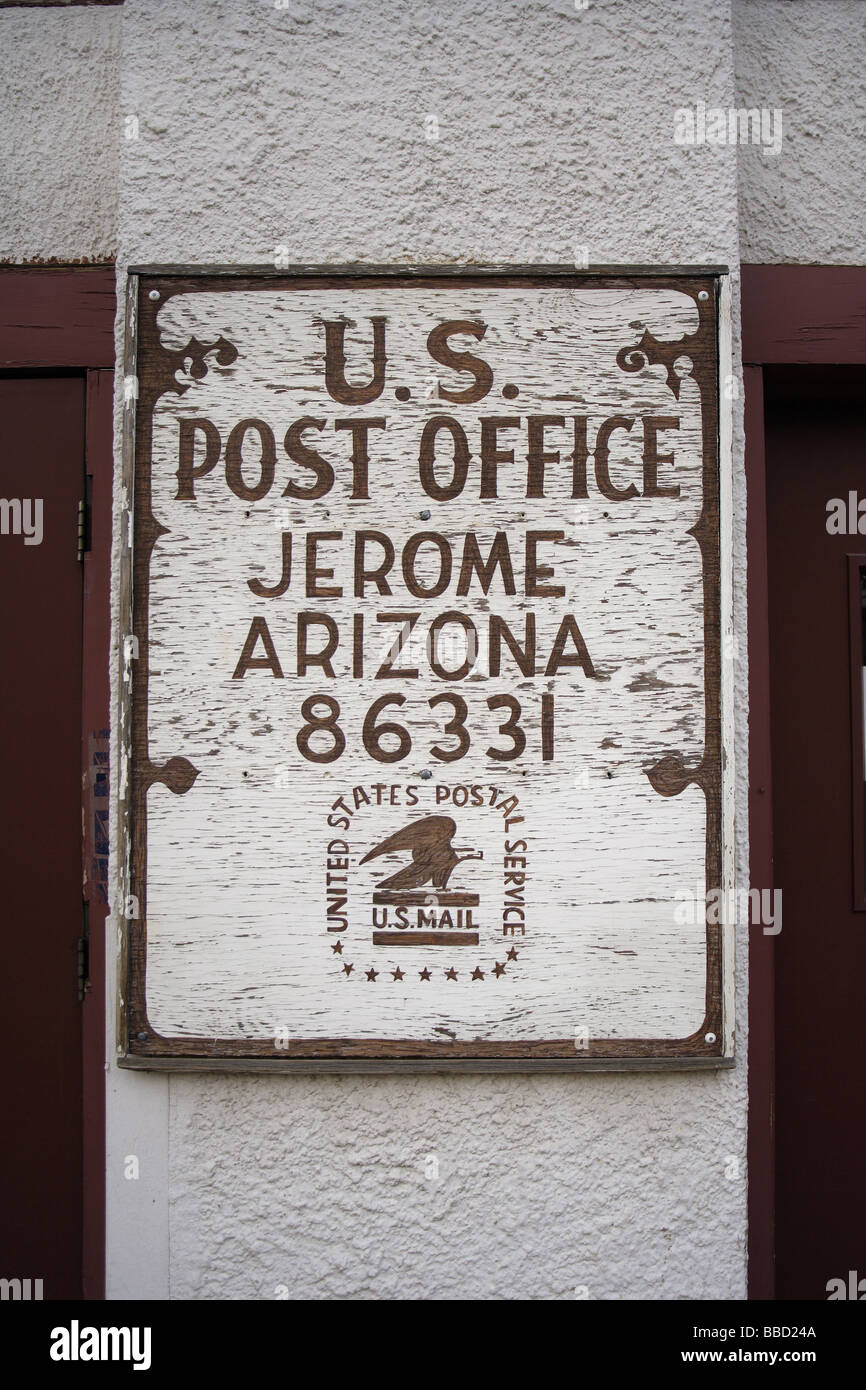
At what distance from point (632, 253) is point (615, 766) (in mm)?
1159

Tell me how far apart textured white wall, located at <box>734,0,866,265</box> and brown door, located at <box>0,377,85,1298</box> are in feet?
5.69

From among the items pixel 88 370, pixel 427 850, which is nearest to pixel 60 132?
pixel 88 370

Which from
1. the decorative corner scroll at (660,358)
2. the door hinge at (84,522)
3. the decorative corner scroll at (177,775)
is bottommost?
the decorative corner scroll at (177,775)

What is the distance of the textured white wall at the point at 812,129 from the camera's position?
2.07 metres

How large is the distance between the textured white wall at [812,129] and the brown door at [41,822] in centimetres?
174

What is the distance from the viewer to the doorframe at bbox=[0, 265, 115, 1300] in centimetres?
205

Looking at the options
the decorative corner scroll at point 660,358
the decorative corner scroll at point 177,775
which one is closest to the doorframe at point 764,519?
the decorative corner scroll at point 660,358

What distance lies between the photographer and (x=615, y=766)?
75.0 inches

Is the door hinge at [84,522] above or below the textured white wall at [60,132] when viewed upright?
below

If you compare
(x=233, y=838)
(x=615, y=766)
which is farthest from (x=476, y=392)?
(x=233, y=838)

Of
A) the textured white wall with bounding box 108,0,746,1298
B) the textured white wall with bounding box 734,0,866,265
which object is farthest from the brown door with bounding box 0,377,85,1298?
the textured white wall with bounding box 734,0,866,265

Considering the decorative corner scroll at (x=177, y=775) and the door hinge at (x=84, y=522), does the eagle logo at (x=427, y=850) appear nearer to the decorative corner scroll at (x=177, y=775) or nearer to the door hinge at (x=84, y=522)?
the decorative corner scroll at (x=177, y=775)

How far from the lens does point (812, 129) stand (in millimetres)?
2072

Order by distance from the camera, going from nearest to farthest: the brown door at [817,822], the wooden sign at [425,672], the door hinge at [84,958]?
the wooden sign at [425,672], the door hinge at [84,958], the brown door at [817,822]
